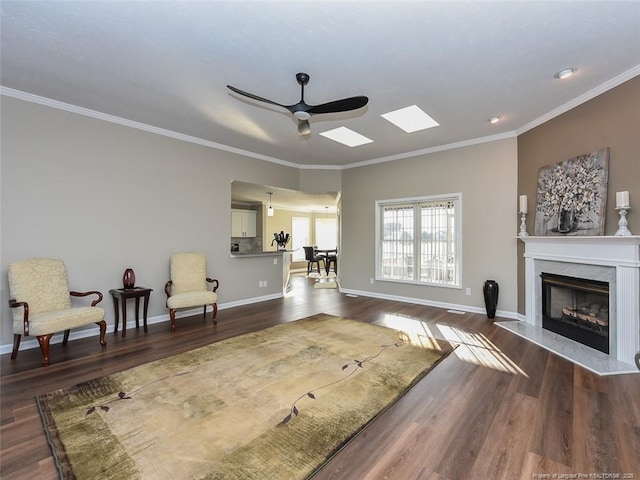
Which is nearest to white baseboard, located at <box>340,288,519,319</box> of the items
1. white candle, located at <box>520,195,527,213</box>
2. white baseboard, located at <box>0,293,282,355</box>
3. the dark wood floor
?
the dark wood floor

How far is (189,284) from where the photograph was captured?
4.63 m

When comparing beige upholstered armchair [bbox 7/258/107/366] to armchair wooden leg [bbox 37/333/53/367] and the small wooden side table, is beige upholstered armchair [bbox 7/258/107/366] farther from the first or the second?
the small wooden side table

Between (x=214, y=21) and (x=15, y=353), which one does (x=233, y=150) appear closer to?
(x=214, y=21)

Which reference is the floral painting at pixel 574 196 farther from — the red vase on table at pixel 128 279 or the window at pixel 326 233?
the window at pixel 326 233

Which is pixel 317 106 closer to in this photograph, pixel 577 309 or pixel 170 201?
pixel 170 201

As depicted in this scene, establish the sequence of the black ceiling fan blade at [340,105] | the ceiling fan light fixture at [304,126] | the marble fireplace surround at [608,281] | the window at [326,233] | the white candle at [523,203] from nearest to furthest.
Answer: the black ceiling fan blade at [340,105] < the marble fireplace surround at [608,281] < the ceiling fan light fixture at [304,126] < the white candle at [523,203] < the window at [326,233]


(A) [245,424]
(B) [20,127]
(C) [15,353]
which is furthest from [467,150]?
(C) [15,353]

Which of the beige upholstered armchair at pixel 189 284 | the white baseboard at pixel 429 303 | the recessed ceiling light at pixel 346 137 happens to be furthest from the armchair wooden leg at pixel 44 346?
the white baseboard at pixel 429 303

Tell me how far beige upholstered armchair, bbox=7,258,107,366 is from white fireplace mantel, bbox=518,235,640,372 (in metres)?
5.57

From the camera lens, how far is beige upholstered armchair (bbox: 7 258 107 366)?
298 cm

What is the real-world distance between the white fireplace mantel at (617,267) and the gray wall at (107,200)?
16.7ft

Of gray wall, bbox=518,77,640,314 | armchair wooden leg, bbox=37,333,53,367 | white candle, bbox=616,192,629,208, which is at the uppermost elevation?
gray wall, bbox=518,77,640,314

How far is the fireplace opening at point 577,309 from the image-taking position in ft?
10.8

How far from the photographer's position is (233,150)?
5480mm
